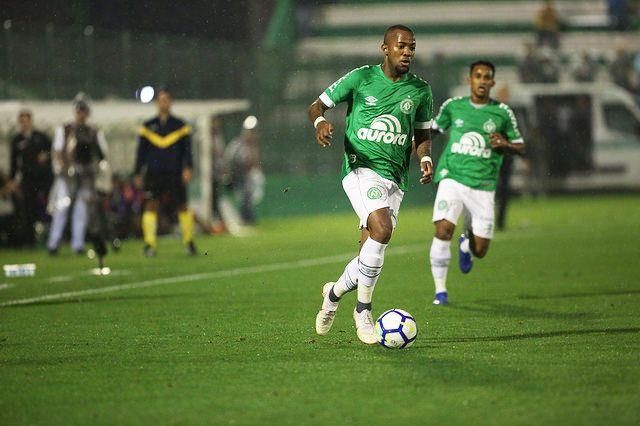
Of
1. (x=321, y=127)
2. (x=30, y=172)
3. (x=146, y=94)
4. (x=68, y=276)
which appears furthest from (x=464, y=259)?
(x=146, y=94)

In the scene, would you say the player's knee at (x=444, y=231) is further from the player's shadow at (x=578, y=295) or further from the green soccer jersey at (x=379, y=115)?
the green soccer jersey at (x=379, y=115)

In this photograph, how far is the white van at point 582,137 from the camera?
108 ft

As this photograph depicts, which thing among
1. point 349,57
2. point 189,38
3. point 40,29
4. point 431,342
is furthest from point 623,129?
point 431,342

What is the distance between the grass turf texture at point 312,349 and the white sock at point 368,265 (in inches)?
16.0

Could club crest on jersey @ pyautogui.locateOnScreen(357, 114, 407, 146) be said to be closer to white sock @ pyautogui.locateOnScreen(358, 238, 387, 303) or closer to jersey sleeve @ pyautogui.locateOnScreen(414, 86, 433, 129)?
jersey sleeve @ pyautogui.locateOnScreen(414, 86, 433, 129)

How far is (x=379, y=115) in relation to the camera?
31.1ft

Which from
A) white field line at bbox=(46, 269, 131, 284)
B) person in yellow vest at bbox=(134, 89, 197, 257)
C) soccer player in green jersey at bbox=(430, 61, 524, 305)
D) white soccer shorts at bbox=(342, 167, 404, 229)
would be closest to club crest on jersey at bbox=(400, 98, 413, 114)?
white soccer shorts at bbox=(342, 167, 404, 229)

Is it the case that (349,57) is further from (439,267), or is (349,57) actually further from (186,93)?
(439,267)

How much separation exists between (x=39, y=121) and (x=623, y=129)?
56.1 ft

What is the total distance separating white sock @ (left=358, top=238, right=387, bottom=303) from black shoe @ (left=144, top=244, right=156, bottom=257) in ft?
30.7

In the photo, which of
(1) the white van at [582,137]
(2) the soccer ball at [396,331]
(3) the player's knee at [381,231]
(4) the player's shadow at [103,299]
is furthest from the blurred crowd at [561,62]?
(2) the soccer ball at [396,331]

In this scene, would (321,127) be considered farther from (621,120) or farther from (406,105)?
(621,120)

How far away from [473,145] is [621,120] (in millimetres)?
21417

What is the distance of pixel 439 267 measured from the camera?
12039 mm
